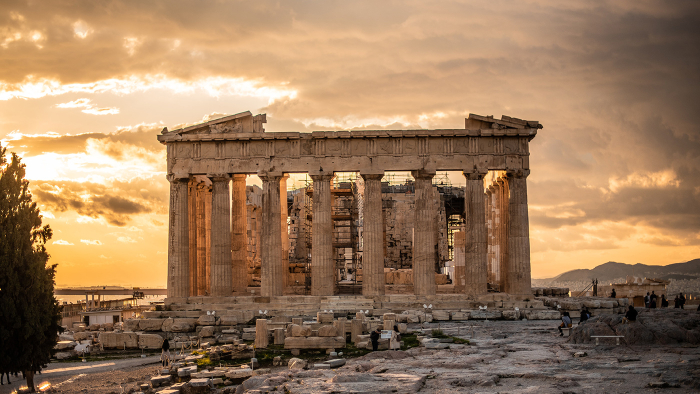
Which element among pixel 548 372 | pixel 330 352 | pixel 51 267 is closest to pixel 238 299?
pixel 330 352

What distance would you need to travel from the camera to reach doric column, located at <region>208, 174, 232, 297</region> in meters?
36.1

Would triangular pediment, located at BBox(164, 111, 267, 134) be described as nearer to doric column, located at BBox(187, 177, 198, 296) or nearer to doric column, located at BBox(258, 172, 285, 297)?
doric column, located at BBox(258, 172, 285, 297)

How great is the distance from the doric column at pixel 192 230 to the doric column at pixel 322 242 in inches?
264

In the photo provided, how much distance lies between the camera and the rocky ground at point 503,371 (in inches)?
630

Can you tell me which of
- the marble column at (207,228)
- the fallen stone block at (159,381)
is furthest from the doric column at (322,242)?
the fallen stone block at (159,381)

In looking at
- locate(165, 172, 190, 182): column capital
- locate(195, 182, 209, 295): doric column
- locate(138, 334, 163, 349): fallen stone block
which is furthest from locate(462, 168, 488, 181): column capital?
locate(138, 334, 163, 349): fallen stone block

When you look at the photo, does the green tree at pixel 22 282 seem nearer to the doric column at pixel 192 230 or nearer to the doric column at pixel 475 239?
the doric column at pixel 192 230

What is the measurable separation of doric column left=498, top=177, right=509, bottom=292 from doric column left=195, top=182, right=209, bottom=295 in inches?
649

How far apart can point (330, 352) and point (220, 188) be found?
15513 mm

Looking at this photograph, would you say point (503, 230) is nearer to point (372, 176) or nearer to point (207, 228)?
point (372, 176)

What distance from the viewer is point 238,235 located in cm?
3941

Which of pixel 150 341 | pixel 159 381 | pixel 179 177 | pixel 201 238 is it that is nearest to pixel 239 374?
pixel 159 381

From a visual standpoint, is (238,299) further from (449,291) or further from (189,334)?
(449,291)

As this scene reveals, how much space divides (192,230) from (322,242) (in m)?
7.29
